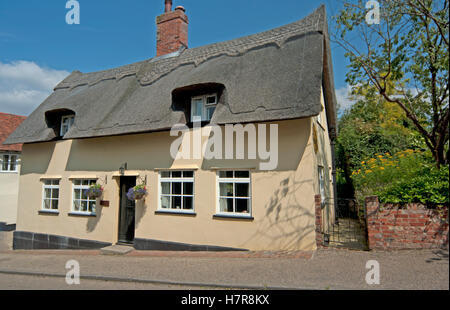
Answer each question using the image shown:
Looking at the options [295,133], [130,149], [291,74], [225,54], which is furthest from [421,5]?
[130,149]

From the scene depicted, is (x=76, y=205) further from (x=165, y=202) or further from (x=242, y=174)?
(x=242, y=174)

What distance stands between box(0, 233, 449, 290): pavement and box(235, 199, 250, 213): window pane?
1.11m

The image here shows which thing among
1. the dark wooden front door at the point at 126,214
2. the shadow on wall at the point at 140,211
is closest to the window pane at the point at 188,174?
the shadow on wall at the point at 140,211

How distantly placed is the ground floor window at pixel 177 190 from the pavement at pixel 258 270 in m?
1.48

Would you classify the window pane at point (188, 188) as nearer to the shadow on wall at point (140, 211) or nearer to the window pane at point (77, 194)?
the shadow on wall at point (140, 211)

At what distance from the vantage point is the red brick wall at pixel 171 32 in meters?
12.7

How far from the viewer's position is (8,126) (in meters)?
20.3

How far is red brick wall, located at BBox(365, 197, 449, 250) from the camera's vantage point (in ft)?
19.2

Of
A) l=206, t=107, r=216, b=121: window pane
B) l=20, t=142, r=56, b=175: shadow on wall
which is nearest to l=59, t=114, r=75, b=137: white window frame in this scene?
l=20, t=142, r=56, b=175: shadow on wall

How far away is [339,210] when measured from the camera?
471 inches
